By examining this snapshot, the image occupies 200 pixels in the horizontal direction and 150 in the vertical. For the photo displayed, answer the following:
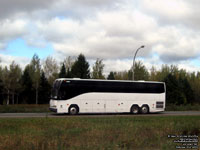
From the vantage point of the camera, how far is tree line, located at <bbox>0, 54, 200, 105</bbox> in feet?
197

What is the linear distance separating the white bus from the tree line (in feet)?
99.3

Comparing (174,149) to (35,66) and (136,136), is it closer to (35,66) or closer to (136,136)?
(136,136)

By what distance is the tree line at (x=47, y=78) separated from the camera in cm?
5993

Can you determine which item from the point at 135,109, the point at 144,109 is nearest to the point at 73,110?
the point at 135,109

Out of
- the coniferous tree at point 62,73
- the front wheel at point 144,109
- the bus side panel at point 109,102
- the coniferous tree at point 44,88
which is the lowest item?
the front wheel at point 144,109

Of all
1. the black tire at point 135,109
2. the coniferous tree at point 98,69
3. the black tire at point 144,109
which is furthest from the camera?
the coniferous tree at point 98,69

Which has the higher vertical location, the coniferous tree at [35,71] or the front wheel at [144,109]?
the coniferous tree at [35,71]

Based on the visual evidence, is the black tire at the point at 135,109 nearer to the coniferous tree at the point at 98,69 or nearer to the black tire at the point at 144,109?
the black tire at the point at 144,109

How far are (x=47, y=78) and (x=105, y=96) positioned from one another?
4358 centimetres

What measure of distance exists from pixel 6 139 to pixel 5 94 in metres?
56.6

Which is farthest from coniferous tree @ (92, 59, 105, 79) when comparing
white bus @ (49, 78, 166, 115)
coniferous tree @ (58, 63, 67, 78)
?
white bus @ (49, 78, 166, 115)

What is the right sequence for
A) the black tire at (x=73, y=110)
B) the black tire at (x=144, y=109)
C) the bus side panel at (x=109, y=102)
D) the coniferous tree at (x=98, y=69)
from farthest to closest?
1. the coniferous tree at (x=98, y=69)
2. the black tire at (x=144, y=109)
3. the bus side panel at (x=109, y=102)
4. the black tire at (x=73, y=110)

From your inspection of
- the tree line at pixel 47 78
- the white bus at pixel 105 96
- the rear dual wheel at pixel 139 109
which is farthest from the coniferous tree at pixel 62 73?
the rear dual wheel at pixel 139 109

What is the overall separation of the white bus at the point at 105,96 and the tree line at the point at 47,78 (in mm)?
30276
